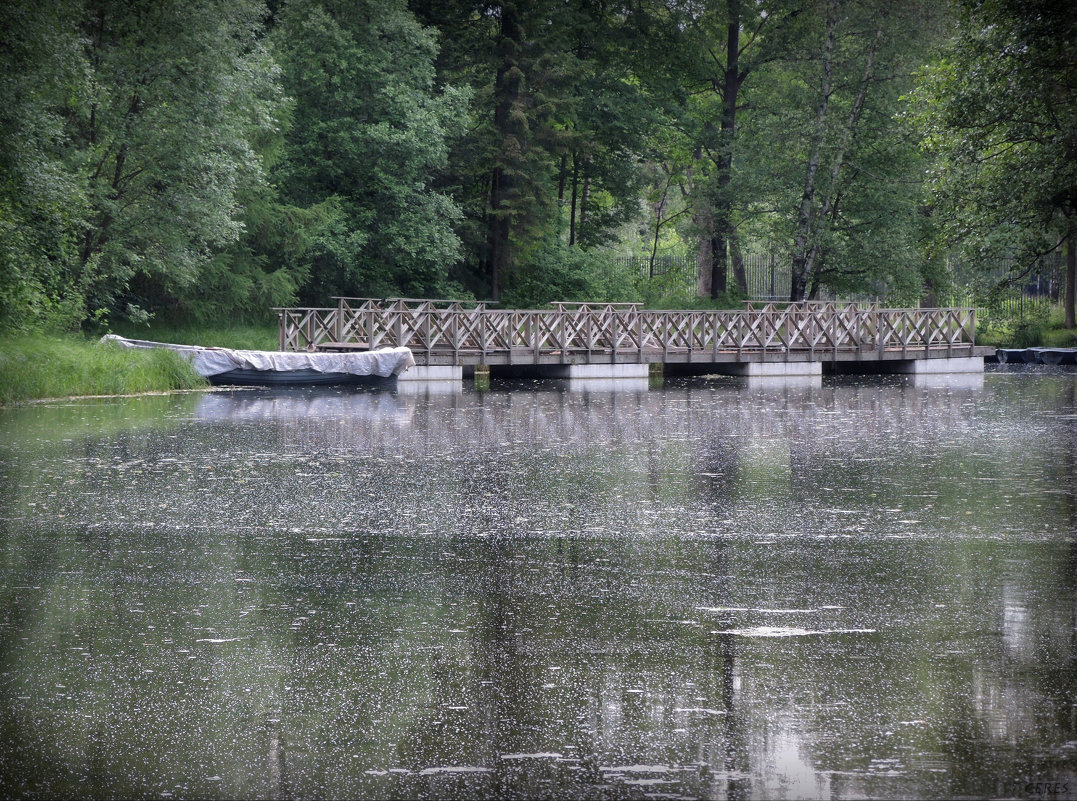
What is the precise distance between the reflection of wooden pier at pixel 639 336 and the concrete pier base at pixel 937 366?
0.12 ft

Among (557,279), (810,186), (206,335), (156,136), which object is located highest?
(810,186)

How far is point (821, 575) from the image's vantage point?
259 inches

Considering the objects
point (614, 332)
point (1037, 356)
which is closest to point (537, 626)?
point (614, 332)

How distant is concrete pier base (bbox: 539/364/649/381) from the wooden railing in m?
0.25

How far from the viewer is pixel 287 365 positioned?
80.4ft

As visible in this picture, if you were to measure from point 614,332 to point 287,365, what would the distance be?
8248 mm

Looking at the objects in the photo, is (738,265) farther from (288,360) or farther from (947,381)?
(288,360)

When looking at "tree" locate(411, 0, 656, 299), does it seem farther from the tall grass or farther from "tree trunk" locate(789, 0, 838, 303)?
the tall grass

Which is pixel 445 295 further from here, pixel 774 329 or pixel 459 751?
pixel 459 751

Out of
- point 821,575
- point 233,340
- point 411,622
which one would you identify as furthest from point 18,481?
point 233,340

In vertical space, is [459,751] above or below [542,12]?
below

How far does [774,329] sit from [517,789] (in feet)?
92.9

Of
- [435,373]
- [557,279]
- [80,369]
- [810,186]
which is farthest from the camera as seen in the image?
[557,279]

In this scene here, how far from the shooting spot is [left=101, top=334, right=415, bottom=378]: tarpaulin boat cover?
24.1m
